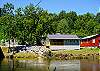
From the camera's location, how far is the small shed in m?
83.4

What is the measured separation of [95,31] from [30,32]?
52860 millimetres

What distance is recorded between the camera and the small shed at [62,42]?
274 ft

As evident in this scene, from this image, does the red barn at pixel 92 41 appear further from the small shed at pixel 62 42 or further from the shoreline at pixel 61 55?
the shoreline at pixel 61 55

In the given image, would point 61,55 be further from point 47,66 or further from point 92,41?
point 92,41

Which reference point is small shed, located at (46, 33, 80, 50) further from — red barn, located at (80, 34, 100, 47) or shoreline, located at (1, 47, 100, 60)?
red barn, located at (80, 34, 100, 47)

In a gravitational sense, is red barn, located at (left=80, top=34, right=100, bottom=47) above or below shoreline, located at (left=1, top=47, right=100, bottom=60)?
above

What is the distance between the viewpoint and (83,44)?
10181 centimetres

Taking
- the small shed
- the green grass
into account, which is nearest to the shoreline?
the green grass

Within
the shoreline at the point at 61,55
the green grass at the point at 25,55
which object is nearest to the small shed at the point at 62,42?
the shoreline at the point at 61,55

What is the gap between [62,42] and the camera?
84.5 meters

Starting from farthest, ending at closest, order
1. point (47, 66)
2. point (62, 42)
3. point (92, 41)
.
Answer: point (92, 41) < point (62, 42) < point (47, 66)

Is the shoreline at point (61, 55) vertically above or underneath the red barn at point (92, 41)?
underneath

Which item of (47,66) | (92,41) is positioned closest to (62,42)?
(92,41)

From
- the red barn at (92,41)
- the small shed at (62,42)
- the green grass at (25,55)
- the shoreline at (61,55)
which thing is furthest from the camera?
the red barn at (92,41)
